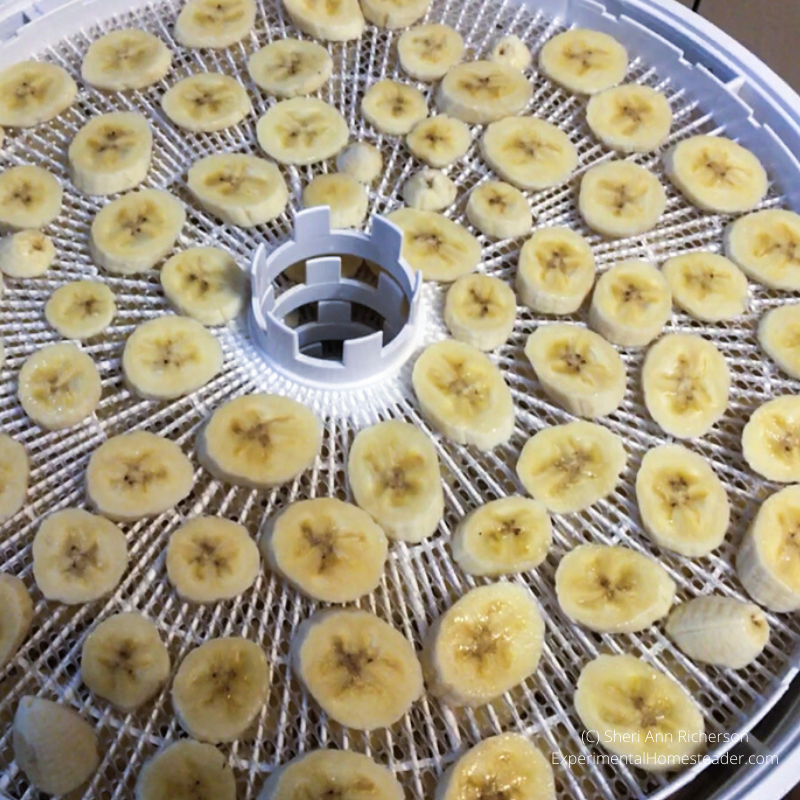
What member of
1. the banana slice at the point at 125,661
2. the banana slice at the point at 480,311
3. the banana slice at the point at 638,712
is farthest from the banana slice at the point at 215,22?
the banana slice at the point at 638,712

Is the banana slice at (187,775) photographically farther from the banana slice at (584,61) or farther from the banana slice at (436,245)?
the banana slice at (584,61)

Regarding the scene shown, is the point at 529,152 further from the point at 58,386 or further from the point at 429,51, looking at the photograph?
the point at 58,386

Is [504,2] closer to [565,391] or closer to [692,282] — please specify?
[692,282]

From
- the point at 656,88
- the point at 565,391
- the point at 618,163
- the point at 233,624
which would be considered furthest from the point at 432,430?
the point at 656,88

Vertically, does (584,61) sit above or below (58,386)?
above

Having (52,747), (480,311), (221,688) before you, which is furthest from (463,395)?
(52,747)
